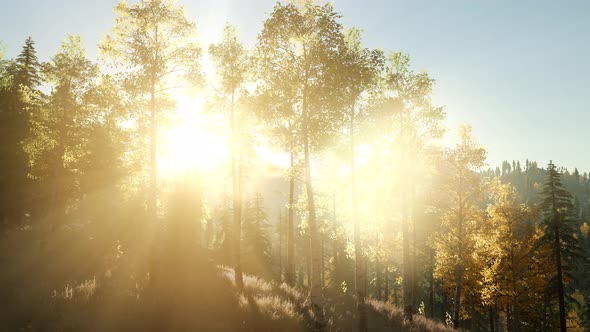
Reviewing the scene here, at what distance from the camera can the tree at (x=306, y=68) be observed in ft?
44.0

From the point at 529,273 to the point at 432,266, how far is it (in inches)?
589

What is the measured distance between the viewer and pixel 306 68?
44.4 ft

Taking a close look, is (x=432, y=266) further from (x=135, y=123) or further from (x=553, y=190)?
(x=135, y=123)

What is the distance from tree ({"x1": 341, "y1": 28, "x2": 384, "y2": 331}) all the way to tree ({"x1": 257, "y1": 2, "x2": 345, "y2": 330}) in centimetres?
71

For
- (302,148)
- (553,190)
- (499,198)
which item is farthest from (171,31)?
(553,190)

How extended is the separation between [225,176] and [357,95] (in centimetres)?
1410

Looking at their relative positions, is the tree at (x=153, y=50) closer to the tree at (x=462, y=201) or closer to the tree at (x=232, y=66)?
the tree at (x=232, y=66)

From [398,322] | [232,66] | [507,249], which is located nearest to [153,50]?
[232,66]

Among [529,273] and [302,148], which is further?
[529,273]

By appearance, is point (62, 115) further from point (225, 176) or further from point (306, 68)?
point (306, 68)

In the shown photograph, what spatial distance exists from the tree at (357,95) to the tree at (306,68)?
71cm

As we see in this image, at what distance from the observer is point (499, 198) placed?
26.2 m

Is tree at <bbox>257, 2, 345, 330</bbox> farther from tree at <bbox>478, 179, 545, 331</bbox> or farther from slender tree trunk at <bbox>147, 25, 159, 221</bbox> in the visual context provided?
tree at <bbox>478, 179, 545, 331</bbox>

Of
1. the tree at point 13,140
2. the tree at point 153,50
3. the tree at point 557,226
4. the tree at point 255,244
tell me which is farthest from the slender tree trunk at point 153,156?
the tree at point 557,226
